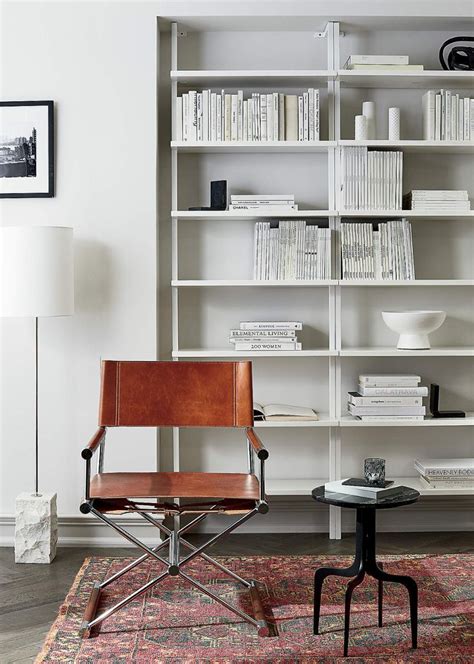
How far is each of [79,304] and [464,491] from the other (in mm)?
2100

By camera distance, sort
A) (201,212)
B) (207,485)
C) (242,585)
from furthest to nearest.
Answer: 1. (201,212)
2. (242,585)
3. (207,485)

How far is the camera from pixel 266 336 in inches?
163

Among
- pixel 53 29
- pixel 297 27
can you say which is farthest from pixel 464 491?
pixel 53 29

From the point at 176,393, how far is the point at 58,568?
98 cm

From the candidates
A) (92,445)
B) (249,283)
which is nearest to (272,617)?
(92,445)

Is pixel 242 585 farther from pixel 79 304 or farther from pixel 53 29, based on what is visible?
pixel 53 29

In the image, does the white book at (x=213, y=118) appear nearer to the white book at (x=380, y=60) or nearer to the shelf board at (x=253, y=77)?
the shelf board at (x=253, y=77)

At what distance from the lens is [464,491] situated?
13.4ft

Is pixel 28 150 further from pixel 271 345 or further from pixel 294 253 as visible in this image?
pixel 271 345

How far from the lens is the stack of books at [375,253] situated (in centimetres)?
411

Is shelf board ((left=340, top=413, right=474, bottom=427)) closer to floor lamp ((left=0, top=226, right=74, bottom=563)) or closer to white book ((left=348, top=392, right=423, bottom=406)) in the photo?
white book ((left=348, top=392, right=423, bottom=406))

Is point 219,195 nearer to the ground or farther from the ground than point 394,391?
farther from the ground

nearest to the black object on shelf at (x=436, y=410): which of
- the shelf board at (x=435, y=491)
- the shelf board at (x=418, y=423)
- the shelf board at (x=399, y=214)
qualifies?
the shelf board at (x=418, y=423)

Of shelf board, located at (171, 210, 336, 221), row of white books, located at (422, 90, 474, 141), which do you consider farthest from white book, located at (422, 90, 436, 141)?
shelf board, located at (171, 210, 336, 221)
